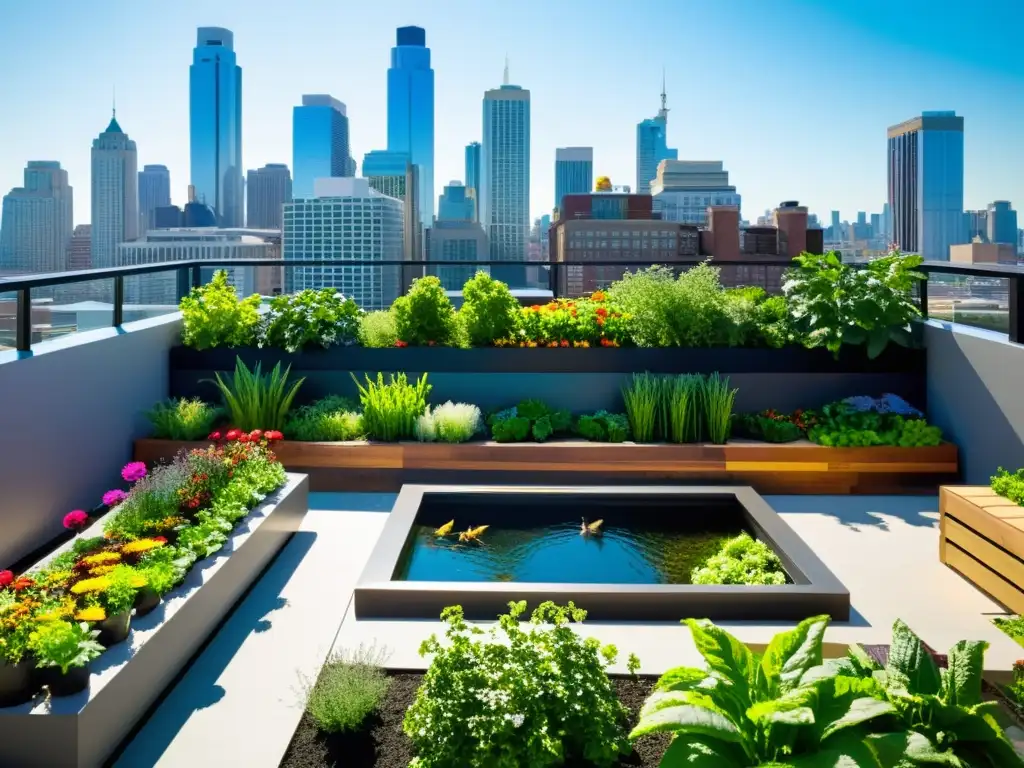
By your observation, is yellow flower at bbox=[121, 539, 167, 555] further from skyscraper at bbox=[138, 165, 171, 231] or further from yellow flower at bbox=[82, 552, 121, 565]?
skyscraper at bbox=[138, 165, 171, 231]

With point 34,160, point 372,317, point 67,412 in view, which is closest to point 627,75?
point 372,317

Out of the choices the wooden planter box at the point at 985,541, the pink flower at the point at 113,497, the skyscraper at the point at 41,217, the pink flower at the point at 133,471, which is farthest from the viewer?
the skyscraper at the point at 41,217

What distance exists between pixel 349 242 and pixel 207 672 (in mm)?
6835

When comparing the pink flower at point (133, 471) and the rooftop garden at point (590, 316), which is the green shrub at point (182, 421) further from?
the pink flower at point (133, 471)

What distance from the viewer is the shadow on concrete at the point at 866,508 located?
5.64 m

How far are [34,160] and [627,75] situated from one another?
58910 mm

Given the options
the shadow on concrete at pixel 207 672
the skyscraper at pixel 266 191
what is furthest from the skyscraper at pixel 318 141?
the shadow on concrete at pixel 207 672

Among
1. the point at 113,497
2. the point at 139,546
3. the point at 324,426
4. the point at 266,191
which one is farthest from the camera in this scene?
the point at 266,191

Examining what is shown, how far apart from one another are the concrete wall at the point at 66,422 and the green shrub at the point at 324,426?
111cm

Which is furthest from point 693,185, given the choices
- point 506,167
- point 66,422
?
point 66,422

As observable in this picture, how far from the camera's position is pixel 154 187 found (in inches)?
4031

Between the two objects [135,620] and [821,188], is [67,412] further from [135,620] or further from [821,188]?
[821,188]

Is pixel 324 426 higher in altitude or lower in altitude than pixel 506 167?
lower

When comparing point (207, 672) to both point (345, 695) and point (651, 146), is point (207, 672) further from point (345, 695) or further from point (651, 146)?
point (651, 146)
